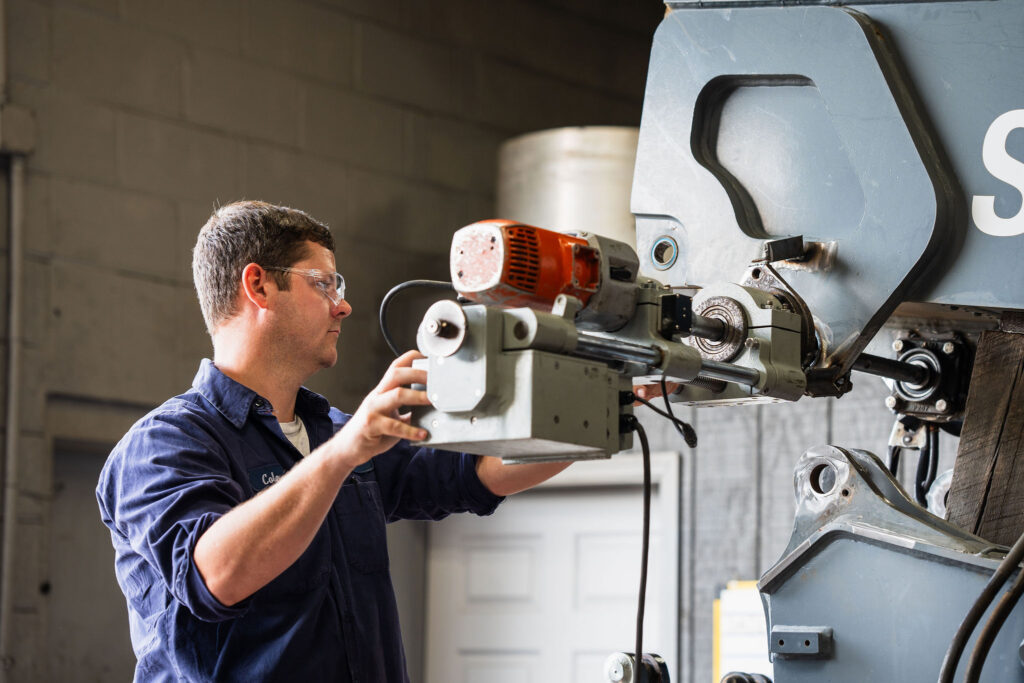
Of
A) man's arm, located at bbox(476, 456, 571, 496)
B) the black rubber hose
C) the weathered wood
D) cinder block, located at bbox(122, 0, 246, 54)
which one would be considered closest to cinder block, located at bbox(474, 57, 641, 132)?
cinder block, located at bbox(122, 0, 246, 54)

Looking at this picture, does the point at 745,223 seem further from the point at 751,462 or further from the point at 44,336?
the point at 44,336

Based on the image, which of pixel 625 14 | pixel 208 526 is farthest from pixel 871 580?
pixel 625 14

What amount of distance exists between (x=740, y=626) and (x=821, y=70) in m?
2.88

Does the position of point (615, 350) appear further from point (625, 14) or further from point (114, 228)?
point (625, 14)

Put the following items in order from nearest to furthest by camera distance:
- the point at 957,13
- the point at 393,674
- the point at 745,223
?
1. the point at 957,13
2. the point at 745,223
3. the point at 393,674

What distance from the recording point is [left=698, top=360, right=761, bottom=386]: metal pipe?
162cm

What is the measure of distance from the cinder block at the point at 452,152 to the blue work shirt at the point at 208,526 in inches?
132

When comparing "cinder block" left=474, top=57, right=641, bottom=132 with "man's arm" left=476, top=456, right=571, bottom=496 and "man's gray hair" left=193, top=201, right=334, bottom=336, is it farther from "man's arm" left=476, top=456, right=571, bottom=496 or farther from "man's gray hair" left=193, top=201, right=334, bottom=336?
"man's arm" left=476, top=456, right=571, bottom=496

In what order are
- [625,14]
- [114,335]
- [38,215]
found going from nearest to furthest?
[38,215] → [114,335] → [625,14]

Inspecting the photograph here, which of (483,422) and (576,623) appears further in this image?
(576,623)

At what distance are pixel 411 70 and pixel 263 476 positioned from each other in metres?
3.63

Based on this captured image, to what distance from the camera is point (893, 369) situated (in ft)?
6.27

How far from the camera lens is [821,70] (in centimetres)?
169

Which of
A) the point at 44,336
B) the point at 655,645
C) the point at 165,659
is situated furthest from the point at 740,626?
the point at 165,659
